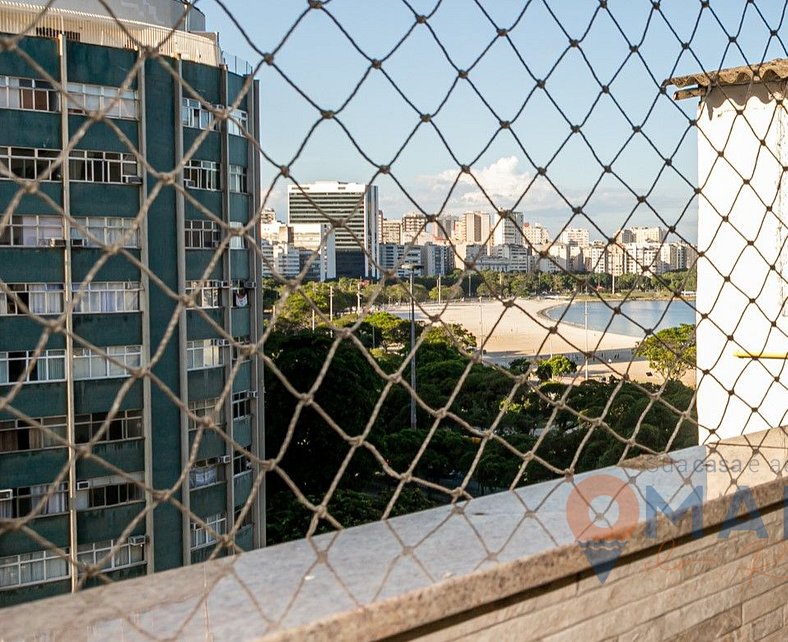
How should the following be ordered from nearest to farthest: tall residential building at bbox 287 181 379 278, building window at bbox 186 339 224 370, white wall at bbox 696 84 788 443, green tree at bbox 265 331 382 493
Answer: tall residential building at bbox 287 181 379 278, white wall at bbox 696 84 788 443, building window at bbox 186 339 224 370, green tree at bbox 265 331 382 493

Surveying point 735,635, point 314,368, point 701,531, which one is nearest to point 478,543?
point 701,531

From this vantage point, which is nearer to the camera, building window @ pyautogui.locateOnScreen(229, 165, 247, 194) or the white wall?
the white wall

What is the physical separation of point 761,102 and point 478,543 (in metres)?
1.00

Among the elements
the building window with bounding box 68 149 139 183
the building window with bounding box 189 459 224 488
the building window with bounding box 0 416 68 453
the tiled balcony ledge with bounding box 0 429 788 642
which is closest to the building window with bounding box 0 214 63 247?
the building window with bounding box 68 149 139 183

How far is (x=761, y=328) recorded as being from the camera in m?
1.71

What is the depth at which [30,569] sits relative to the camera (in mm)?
11930

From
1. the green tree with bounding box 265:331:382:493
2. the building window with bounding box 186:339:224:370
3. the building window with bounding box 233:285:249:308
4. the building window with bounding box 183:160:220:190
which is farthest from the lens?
the green tree with bounding box 265:331:382:493

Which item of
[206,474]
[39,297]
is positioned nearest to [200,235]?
[39,297]

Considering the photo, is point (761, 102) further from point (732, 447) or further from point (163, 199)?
point (163, 199)

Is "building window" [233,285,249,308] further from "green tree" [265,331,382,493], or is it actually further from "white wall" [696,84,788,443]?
"white wall" [696,84,788,443]

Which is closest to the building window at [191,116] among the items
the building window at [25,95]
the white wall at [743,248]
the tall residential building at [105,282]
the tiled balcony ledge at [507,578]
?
the tall residential building at [105,282]

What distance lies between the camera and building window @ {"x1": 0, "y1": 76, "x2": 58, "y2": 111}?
1110 cm

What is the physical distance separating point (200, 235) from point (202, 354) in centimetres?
157

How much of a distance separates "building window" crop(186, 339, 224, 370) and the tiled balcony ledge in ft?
38.2
